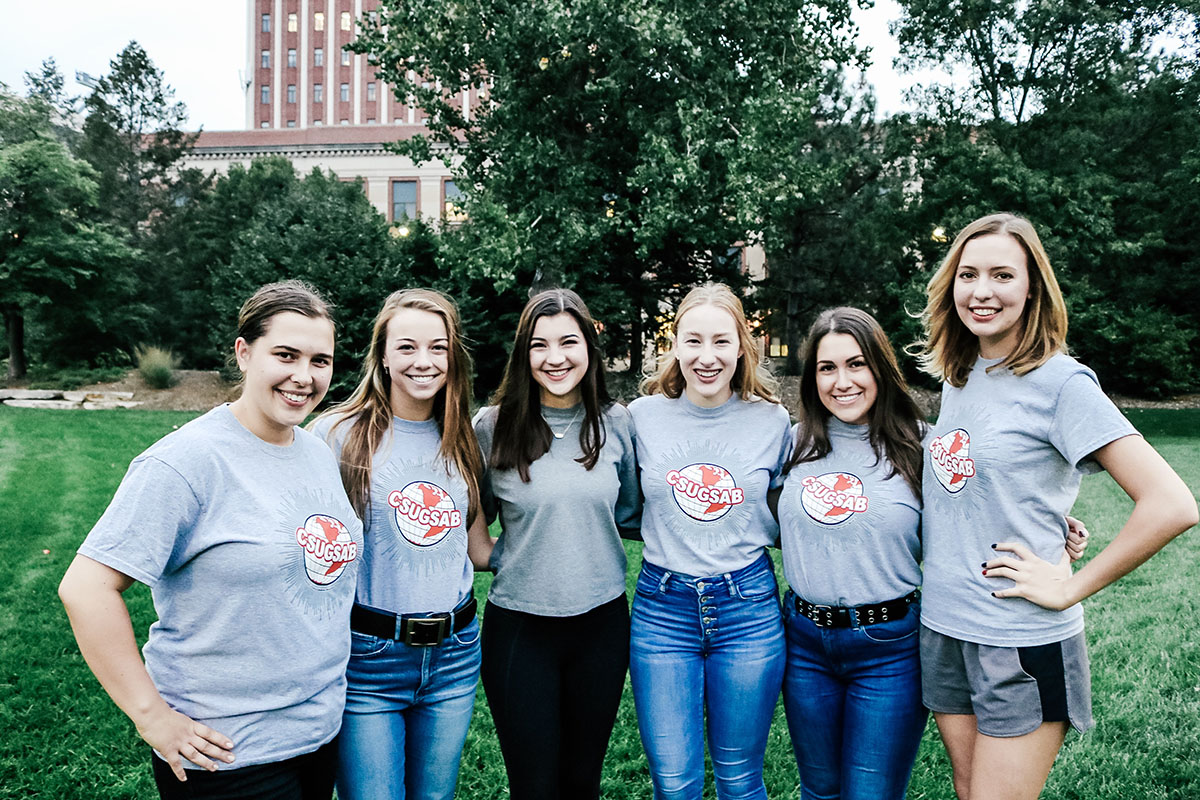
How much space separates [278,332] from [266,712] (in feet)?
3.50

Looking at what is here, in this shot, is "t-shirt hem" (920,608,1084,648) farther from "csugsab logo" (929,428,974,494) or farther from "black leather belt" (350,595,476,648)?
"black leather belt" (350,595,476,648)

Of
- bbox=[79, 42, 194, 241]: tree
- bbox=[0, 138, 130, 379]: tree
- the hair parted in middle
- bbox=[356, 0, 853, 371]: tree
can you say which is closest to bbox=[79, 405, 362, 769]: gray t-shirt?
the hair parted in middle

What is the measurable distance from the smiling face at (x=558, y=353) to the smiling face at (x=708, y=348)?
419 mm

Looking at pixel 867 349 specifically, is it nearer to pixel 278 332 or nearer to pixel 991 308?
pixel 991 308

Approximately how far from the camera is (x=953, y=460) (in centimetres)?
253

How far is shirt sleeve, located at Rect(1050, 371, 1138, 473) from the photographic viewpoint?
2.22m

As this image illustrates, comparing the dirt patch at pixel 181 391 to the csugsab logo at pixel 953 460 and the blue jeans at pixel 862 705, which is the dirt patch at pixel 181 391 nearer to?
the blue jeans at pixel 862 705

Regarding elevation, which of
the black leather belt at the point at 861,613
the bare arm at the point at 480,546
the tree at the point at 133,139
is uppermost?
the tree at the point at 133,139

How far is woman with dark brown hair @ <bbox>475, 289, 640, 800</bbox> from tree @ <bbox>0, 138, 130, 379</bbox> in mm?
27235

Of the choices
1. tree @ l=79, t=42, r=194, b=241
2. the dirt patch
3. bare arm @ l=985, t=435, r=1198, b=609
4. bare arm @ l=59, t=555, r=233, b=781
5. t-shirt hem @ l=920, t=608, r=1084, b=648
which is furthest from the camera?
A: tree @ l=79, t=42, r=194, b=241

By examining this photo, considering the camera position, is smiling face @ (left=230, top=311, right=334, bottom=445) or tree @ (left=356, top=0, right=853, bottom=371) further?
tree @ (left=356, top=0, right=853, bottom=371)

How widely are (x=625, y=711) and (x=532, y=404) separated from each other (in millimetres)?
2533

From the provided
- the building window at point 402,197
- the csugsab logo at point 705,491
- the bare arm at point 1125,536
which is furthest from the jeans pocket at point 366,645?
the building window at point 402,197

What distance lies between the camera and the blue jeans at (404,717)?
2.52 metres
